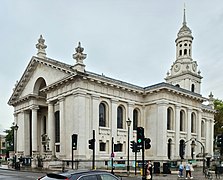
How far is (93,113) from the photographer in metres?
36.3

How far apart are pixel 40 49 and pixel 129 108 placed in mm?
17601

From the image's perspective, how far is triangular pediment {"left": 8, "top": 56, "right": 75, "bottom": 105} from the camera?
38.2 meters

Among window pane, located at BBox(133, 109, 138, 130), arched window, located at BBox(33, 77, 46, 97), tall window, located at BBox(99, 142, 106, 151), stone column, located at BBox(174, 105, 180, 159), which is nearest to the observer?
tall window, located at BBox(99, 142, 106, 151)

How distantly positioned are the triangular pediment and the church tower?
99.2 feet

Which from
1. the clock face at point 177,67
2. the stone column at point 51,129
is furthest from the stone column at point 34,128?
the clock face at point 177,67

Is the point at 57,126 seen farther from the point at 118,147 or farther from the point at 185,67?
the point at 185,67

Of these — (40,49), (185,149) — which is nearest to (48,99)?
(40,49)

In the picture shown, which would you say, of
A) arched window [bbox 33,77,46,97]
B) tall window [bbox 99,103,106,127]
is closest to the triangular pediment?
arched window [bbox 33,77,46,97]

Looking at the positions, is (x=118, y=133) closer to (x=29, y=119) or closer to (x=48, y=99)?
(x=48, y=99)

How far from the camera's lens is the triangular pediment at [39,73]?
38.2 meters

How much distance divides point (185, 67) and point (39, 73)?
31.6 m

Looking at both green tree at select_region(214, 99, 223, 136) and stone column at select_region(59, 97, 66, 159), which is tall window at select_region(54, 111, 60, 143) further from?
green tree at select_region(214, 99, 223, 136)

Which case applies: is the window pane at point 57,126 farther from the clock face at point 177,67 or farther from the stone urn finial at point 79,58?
the clock face at point 177,67

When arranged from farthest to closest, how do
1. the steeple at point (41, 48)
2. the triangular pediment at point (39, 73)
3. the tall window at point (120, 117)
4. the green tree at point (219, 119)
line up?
the green tree at point (219, 119)
the steeple at point (41, 48)
the tall window at point (120, 117)
the triangular pediment at point (39, 73)
